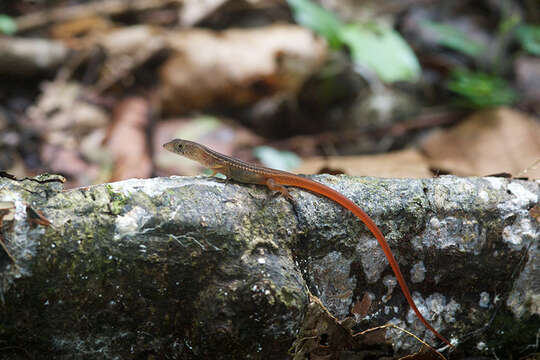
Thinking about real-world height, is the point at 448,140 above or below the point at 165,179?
above

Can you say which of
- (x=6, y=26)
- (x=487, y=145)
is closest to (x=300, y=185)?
(x=487, y=145)

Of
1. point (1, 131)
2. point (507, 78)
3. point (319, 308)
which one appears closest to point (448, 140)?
point (507, 78)

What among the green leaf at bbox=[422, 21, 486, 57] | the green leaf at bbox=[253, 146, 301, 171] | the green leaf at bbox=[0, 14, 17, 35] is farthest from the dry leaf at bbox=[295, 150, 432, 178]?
the green leaf at bbox=[0, 14, 17, 35]

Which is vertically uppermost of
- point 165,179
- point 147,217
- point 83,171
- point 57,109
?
point 57,109

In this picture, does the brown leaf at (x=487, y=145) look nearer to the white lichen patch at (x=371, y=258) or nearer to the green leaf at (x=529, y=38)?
the green leaf at (x=529, y=38)

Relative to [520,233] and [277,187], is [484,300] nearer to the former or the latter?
[520,233]

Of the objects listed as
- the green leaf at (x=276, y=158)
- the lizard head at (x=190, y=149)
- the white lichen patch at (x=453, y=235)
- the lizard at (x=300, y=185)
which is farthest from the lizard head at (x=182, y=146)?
the white lichen patch at (x=453, y=235)

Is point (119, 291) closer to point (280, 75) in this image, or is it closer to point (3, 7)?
point (280, 75)

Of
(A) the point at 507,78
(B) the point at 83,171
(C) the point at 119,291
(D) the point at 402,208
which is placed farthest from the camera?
(A) the point at 507,78
